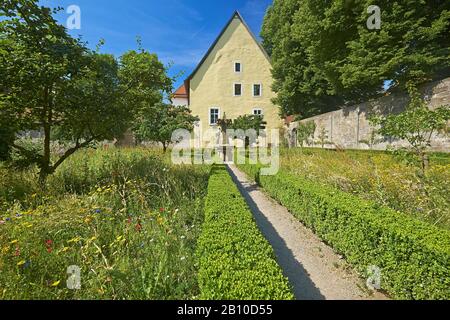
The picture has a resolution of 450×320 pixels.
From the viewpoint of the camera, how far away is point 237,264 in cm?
239

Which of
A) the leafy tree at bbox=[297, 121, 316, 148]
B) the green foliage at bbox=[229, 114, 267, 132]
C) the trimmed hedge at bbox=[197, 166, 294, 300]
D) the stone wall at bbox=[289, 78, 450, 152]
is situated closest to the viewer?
the trimmed hedge at bbox=[197, 166, 294, 300]

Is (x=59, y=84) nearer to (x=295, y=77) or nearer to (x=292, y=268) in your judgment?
(x=292, y=268)

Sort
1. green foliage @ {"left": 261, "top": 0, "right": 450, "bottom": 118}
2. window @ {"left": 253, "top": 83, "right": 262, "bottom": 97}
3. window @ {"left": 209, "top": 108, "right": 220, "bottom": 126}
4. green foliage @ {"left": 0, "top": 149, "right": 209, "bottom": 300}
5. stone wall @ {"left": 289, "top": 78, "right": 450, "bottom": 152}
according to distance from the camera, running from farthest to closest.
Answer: window @ {"left": 253, "top": 83, "right": 262, "bottom": 97}, window @ {"left": 209, "top": 108, "right": 220, "bottom": 126}, green foliage @ {"left": 261, "top": 0, "right": 450, "bottom": 118}, stone wall @ {"left": 289, "top": 78, "right": 450, "bottom": 152}, green foliage @ {"left": 0, "top": 149, "right": 209, "bottom": 300}

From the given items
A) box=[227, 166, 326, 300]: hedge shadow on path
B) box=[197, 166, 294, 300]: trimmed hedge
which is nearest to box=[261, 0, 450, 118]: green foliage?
box=[227, 166, 326, 300]: hedge shadow on path

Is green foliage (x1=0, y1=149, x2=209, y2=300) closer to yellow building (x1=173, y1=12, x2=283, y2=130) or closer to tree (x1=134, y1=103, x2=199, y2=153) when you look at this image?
tree (x1=134, y1=103, x2=199, y2=153)

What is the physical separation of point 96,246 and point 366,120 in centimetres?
1447

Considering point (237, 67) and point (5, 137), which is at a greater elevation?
point (237, 67)

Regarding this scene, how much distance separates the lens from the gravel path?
3.13 metres

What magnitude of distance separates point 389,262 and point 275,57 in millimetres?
24821

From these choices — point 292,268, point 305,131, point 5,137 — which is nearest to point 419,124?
point 292,268

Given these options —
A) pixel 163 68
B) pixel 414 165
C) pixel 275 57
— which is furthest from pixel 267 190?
pixel 275 57

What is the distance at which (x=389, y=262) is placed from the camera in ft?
9.62

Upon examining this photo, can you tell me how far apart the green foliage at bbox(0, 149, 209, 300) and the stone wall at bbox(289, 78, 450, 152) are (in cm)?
875
